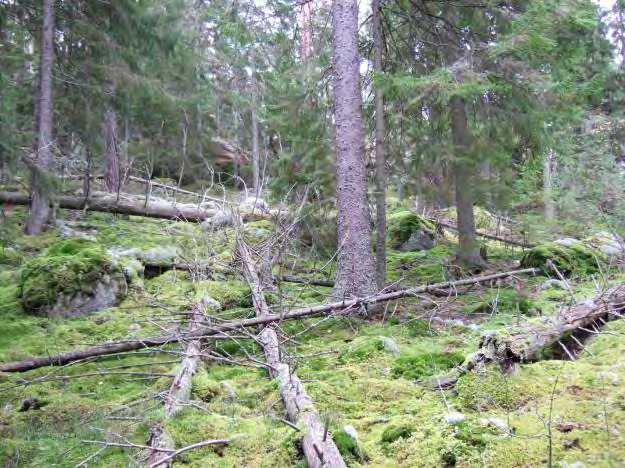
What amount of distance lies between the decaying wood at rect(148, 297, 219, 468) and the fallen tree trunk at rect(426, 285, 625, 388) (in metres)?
1.81

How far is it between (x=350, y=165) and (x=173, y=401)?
13.8 feet

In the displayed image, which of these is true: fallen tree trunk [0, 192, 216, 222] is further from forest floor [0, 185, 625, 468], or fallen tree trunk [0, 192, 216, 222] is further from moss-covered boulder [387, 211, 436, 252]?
forest floor [0, 185, 625, 468]

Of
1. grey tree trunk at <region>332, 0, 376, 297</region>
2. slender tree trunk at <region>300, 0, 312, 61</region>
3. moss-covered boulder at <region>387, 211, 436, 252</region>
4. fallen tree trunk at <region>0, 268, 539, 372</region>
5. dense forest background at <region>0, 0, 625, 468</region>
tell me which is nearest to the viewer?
dense forest background at <region>0, 0, 625, 468</region>

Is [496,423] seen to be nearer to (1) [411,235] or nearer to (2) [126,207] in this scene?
(1) [411,235]

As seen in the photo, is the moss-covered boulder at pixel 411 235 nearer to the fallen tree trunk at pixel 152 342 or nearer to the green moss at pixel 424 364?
the fallen tree trunk at pixel 152 342

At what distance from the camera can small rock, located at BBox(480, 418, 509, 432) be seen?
291 cm

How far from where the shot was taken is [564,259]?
350 inches

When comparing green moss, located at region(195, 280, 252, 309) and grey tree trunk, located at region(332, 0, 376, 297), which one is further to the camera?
green moss, located at region(195, 280, 252, 309)

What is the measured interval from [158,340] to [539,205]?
1411 centimetres

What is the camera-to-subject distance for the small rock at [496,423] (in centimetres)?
291

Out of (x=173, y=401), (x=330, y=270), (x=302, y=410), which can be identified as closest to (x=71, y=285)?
(x=330, y=270)

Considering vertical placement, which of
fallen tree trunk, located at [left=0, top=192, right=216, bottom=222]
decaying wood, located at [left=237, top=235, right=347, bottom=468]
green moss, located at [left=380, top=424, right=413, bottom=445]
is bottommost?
green moss, located at [left=380, top=424, right=413, bottom=445]

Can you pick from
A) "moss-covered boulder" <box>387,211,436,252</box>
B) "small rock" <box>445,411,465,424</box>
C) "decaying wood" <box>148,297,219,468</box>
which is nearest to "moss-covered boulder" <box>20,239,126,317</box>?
"decaying wood" <box>148,297,219,468</box>

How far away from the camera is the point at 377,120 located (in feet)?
25.4
